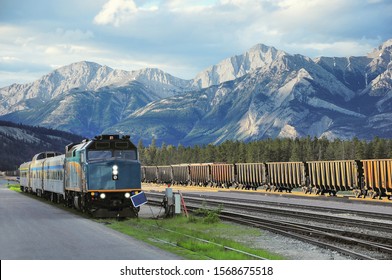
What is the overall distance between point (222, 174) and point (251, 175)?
31.8ft

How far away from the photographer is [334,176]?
191ft

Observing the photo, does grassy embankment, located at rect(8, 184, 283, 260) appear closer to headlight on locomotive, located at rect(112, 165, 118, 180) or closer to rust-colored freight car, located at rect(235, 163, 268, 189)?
headlight on locomotive, located at rect(112, 165, 118, 180)

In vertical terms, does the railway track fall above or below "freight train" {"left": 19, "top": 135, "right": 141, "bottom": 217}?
below

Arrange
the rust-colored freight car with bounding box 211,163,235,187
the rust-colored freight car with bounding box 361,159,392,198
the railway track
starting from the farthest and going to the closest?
the rust-colored freight car with bounding box 211,163,235,187 < the rust-colored freight car with bounding box 361,159,392,198 < the railway track

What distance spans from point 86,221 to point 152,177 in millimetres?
94305

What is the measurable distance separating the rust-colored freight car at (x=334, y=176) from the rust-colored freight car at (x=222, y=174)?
76.3 feet

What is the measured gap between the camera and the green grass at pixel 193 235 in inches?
784

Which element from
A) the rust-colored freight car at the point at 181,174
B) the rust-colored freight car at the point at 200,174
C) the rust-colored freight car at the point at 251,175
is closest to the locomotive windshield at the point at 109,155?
the rust-colored freight car at the point at 251,175

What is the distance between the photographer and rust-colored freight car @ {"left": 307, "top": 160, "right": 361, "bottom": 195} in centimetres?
5475

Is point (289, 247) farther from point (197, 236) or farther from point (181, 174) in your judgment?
point (181, 174)

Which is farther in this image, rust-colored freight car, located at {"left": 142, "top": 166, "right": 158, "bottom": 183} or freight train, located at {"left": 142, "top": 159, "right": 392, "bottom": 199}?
rust-colored freight car, located at {"left": 142, "top": 166, "right": 158, "bottom": 183}

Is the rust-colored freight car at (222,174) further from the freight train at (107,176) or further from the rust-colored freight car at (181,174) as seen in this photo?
the freight train at (107,176)

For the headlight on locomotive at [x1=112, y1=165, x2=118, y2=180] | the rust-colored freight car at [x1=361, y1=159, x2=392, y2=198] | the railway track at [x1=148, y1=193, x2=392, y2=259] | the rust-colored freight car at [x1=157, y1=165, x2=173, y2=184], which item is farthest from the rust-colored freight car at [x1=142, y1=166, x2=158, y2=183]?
the headlight on locomotive at [x1=112, y1=165, x2=118, y2=180]

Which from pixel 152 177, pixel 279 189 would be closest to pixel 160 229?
pixel 279 189
